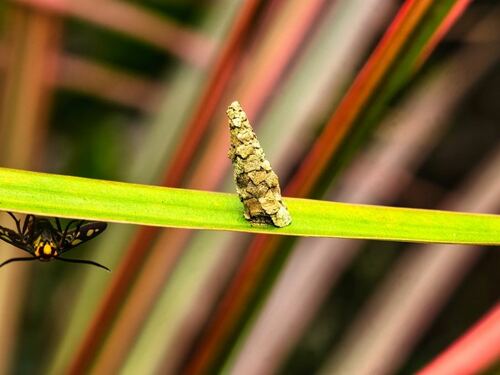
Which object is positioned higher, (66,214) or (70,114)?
(70,114)

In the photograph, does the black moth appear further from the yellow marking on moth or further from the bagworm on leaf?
the bagworm on leaf

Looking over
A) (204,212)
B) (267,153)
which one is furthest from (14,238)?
(267,153)

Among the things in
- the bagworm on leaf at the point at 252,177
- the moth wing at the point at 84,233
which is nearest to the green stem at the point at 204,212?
the bagworm on leaf at the point at 252,177

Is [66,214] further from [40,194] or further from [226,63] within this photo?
[226,63]

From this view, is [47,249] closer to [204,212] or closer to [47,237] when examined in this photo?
[47,237]

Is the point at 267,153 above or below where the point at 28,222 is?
above

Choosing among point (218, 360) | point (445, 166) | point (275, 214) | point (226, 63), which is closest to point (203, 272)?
point (218, 360)

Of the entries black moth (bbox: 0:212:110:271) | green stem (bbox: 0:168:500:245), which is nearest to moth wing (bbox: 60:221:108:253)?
black moth (bbox: 0:212:110:271)
